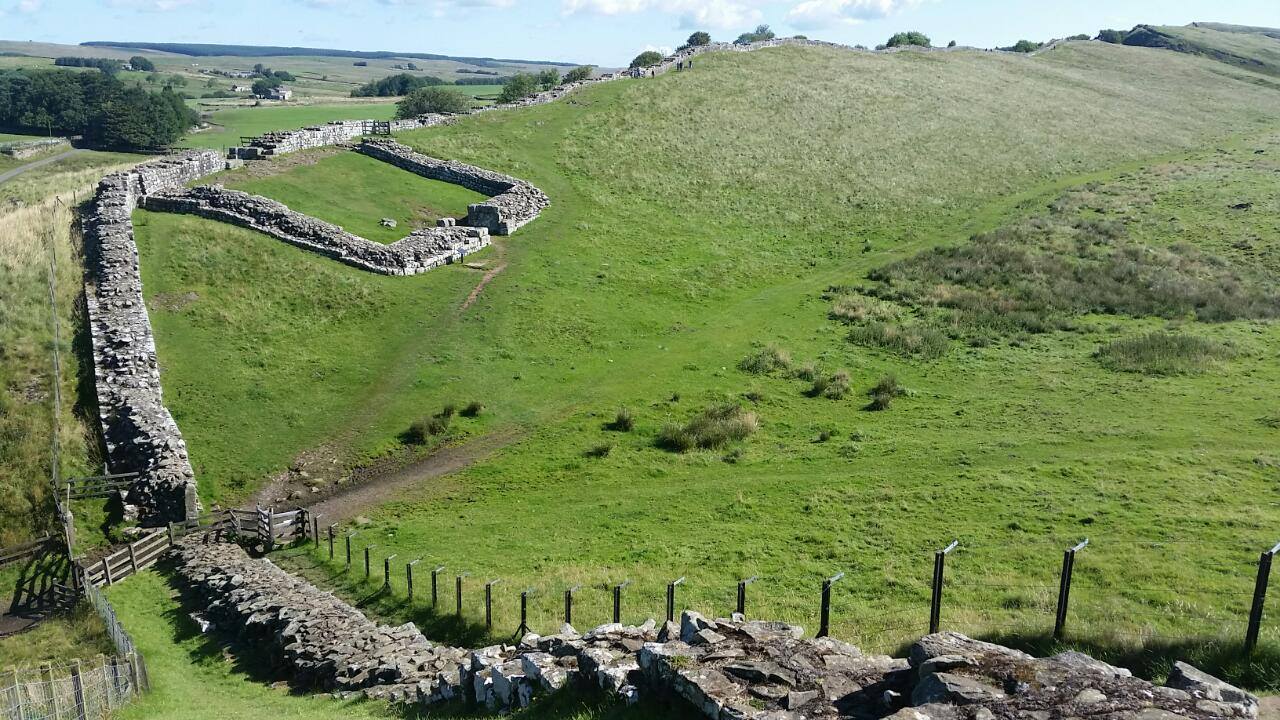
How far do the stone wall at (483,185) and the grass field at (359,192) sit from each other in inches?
37.5

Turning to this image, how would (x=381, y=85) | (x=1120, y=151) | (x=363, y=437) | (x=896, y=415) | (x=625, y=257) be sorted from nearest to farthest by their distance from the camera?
(x=363, y=437), (x=896, y=415), (x=625, y=257), (x=1120, y=151), (x=381, y=85)

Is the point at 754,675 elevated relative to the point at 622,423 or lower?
elevated

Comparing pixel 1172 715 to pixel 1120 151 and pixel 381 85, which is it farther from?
pixel 381 85

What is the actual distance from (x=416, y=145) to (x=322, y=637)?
54.7 m

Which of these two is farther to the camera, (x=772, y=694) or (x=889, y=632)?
(x=889, y=632)

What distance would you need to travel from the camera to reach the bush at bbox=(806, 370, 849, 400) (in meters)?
38.9

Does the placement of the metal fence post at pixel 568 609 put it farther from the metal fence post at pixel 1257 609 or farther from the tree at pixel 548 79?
the tree at pixel 548 79

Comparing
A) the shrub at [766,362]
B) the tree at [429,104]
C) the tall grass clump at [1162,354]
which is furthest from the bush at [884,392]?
the tree at [429,104]

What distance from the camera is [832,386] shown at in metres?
39.3

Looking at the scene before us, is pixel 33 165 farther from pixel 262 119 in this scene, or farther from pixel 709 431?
pixel 709 431

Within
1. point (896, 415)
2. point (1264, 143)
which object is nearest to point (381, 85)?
point (1264, 143)

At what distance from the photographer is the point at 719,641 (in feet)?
44.0

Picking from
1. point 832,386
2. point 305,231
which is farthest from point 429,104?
point 832,386

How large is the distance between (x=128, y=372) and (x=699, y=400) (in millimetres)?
23608
